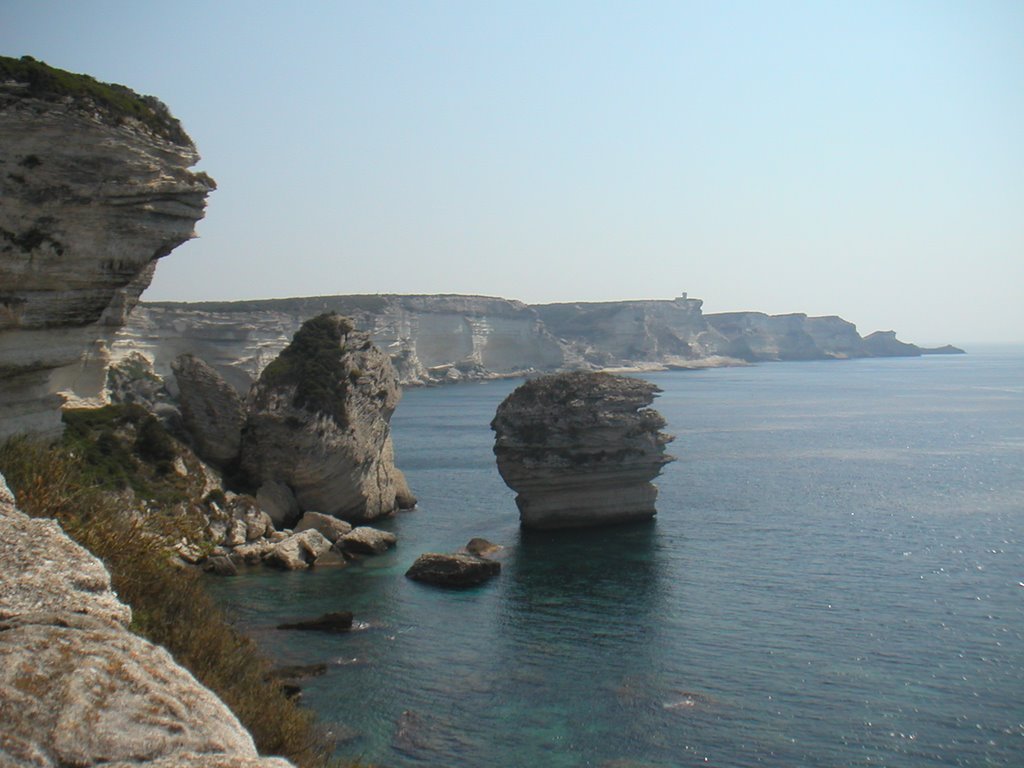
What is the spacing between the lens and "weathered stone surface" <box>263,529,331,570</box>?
114 feet

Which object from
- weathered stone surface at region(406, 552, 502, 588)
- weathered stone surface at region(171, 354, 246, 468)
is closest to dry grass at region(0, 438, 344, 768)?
weathered stone surface at region(406, 552, 502, 588)

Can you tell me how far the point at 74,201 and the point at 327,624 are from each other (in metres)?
13.4

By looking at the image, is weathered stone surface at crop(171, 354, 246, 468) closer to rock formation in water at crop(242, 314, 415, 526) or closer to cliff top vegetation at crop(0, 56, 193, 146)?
rock formation in water at crop(242, 314, 415, 526)

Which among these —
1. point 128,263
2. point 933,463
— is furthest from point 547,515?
point 933,463

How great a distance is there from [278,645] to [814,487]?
33917mm

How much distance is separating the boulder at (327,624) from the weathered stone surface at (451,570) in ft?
17.8

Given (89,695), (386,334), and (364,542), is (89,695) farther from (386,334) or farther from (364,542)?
(386,334)

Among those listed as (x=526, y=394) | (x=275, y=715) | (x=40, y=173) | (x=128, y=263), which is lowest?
(x=275, y=715)

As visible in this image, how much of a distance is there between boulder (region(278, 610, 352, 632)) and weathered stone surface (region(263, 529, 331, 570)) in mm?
7333

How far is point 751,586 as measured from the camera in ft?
104

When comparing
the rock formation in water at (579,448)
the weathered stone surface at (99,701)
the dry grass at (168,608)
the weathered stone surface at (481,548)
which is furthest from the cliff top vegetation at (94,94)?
the weathered stone surface at (99,701)

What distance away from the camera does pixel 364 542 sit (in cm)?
3725

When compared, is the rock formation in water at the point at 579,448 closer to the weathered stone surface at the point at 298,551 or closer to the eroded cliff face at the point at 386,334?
the weathered stone surface at the point at 298,551

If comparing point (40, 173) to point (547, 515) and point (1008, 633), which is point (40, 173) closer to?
point (547, 515)
